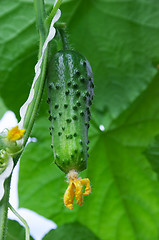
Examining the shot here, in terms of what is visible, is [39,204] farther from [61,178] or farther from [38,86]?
[38,86]

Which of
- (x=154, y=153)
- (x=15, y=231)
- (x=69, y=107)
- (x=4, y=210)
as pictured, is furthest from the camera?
(x=154, y=153)

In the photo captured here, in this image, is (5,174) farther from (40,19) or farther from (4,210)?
(40,19)

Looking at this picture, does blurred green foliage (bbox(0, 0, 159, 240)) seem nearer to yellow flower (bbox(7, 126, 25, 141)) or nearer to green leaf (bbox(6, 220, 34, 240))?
green leaf (bbox(6, 220, 34, 240))

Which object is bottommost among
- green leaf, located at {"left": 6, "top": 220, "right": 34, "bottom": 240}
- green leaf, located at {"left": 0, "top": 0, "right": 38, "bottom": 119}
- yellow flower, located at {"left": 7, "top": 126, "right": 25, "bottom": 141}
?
green leaf, located at {"left": 6, "top": 220, "right": 34, "bottom": 240}

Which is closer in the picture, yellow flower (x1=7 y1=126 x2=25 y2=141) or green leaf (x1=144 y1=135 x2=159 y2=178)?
yellow flower (x1=7 y1=126 x2=25 y2=141)

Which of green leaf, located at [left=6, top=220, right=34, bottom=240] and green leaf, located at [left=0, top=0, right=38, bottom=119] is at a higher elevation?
green leaf, located at [left=0, top=0, right=38, bottom=119]

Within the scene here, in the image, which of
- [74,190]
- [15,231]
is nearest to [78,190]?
[74,190]

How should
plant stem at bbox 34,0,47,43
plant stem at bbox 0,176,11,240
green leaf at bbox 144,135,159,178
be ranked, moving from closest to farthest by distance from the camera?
1. plant stem at bbox 0,176,11,240
2. plant stem at bbox 34,0,47,43
3. green leaf at bbox 144,135,159,178

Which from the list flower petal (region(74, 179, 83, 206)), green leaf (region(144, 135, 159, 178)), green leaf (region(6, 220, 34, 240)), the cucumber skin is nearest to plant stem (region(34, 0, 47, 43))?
the cucumber skin

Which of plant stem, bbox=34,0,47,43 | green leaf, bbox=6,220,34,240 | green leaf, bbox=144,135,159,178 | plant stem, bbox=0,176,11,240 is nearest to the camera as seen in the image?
plant stem, bbox=0,176,11,240
